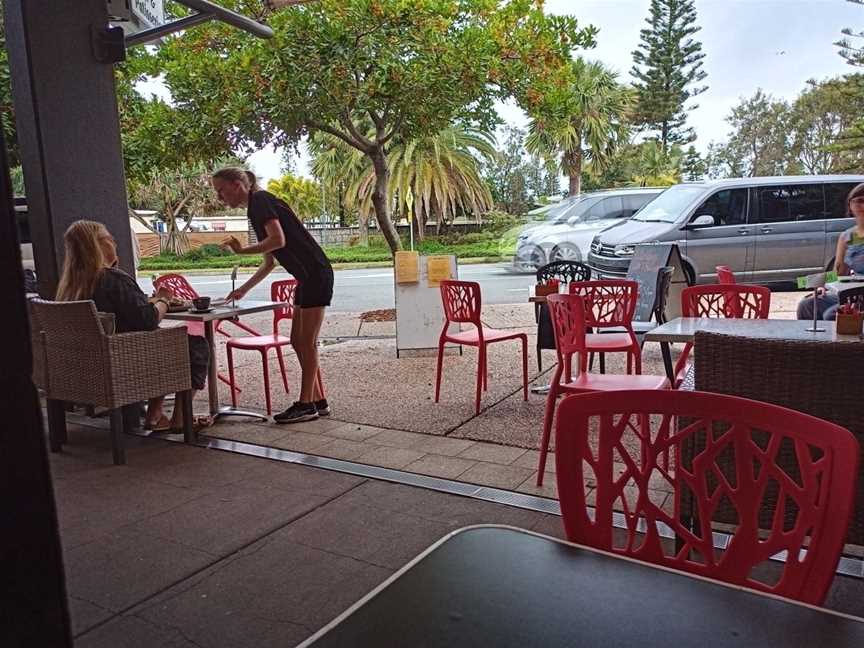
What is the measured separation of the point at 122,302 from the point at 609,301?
295 cm

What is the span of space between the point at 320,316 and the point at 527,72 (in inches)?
152

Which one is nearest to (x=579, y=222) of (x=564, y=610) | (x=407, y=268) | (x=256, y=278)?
(x=407, y=268)

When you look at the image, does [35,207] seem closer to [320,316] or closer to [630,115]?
[320,316]

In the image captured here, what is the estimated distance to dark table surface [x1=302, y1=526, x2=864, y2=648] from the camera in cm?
88

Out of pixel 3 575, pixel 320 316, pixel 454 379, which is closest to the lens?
pixel 3 575

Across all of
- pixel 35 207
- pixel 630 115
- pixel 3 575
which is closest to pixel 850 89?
pixel 630 115

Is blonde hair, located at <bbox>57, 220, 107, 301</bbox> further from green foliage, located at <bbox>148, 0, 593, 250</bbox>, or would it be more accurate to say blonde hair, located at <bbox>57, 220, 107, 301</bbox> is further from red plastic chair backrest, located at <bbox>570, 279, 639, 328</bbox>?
green foliage, located at <bbox>148, 0, 593, 250</bbox>

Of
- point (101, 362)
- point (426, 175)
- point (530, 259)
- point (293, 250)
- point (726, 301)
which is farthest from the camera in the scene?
point (426, 175)

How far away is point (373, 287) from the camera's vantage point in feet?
44.0

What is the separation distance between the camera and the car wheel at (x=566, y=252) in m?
11.0

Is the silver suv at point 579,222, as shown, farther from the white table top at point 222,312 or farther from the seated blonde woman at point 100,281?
the seated blonde woman at point 100,281

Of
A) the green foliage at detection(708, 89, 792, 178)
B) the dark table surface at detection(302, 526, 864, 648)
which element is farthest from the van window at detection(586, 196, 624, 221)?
the green foliage at detection(708, 89, 792, 178)

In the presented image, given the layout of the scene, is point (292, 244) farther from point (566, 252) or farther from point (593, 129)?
point (593, 129)

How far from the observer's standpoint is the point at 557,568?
105 centimetres
